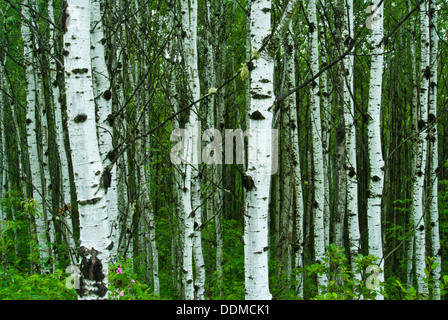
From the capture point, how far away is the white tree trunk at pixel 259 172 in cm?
202

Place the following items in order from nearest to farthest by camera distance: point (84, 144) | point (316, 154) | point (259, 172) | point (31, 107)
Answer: point (84, 144) < point (259, 172) < point (316, 154) < point (31, 107)

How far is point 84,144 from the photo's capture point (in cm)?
191

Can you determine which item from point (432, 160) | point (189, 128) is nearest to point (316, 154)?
point (189, 128)

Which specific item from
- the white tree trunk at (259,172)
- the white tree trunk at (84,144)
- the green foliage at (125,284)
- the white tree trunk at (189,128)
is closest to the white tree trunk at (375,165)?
the white tree trunk at (259,172)

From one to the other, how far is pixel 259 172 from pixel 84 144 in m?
1.07

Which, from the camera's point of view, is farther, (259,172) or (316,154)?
(316,154)

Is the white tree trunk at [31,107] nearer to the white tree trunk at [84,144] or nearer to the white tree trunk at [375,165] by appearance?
the white tree trunk at [84,144]

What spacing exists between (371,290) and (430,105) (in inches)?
135

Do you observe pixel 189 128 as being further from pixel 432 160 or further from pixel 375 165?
pixel 432 160

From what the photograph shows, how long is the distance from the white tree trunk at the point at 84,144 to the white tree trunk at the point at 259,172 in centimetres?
91

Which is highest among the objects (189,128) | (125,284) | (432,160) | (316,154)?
(189,128)

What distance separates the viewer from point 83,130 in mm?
1901

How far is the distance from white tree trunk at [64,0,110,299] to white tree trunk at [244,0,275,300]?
35.9 inches
